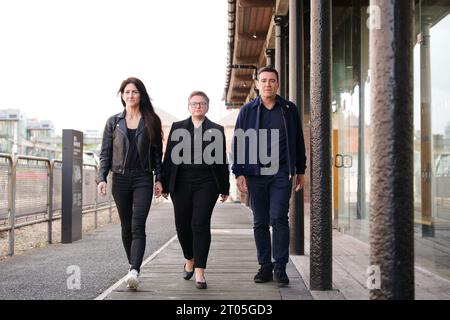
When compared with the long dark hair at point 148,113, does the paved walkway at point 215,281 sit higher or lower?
lower

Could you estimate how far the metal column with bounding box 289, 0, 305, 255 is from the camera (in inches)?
257

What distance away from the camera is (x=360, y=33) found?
975 centimetres

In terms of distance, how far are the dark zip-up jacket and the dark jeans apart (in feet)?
0.31

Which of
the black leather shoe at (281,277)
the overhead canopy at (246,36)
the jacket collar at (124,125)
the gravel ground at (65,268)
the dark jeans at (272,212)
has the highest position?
the overhead canopy at (246,36)

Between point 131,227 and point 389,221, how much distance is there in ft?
9.36

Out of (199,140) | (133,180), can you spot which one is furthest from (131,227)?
(199,140)

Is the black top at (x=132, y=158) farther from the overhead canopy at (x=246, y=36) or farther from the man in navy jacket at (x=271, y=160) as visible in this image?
the overhead canopy at (x=246, y=36)

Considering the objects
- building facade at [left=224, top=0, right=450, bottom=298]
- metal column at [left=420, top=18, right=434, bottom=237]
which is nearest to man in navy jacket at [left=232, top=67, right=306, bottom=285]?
building facade at [left=224, top=0, right=450, bottom=298]

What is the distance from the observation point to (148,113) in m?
4.75

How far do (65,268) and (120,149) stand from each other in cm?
194

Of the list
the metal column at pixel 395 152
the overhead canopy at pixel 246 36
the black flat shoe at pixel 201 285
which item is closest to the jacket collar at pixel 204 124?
the black flat shoe at pixel 201 285

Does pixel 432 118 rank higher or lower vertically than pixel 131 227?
higher

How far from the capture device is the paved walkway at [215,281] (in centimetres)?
424
